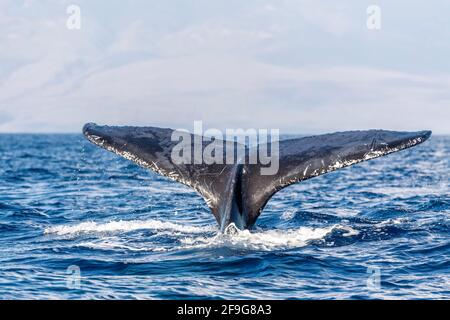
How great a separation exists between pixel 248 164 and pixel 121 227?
295cm

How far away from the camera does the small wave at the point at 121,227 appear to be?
39.7 ft

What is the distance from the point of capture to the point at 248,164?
1053 centimetres

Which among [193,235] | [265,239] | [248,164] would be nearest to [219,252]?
[265,239]

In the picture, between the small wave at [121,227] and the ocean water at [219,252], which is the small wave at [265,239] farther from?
the small wave at [121,227]

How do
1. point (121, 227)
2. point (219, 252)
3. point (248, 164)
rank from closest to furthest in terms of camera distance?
point (219, 252) → point (248, 164) → point (121, 227)

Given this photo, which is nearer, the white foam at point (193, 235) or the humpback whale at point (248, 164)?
the humpback whale at point (248, 164)

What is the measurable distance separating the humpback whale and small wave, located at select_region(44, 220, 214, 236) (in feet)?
4.64

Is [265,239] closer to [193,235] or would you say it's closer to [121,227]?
[193,235]

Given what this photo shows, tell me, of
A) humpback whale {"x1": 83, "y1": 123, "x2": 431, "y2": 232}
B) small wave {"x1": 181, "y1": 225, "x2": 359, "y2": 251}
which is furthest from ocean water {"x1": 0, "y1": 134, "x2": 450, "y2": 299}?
humpback whale {"x1": 83, "y1": 123, "x2": 431, "y2": 232}

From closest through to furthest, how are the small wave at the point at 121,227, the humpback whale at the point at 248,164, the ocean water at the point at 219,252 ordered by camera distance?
the ocean water at the point at 219,252 → the humpback whale at the point at 248,164 → the small wave at the point at 121,227

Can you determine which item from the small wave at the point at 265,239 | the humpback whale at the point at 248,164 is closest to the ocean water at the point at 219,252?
the small wave at the point at 265,239

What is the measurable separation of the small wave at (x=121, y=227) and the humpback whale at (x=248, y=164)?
4.64 feet

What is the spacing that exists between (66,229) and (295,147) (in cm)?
427

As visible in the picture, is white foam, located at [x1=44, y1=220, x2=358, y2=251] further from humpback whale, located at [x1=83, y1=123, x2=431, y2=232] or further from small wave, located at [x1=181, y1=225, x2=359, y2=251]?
humpback whale, located at [x1=83, y1=123, x2=431, y2=232]
